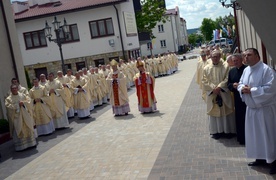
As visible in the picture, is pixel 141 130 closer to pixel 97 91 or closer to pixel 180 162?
pixel 180 162

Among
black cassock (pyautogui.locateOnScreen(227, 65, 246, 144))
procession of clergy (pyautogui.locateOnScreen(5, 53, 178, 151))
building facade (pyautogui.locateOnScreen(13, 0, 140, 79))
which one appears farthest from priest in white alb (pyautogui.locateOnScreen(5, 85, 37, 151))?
building facade (pyautogui.locateOnScreen(13, 0, 140, 79))

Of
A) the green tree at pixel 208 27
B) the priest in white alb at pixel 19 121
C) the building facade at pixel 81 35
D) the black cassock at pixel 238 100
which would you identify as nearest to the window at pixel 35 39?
the building facade at pixel 81 35

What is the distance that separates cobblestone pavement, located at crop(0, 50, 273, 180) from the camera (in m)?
6.14

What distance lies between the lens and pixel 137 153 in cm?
757

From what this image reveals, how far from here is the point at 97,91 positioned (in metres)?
16.0

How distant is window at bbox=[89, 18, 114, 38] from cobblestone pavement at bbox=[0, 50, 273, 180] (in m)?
17.0

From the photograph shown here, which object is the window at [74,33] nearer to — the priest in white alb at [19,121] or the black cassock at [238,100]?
the priest in white alb at [19,121]

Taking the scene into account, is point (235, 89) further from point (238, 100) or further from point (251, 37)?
point (251, 37)

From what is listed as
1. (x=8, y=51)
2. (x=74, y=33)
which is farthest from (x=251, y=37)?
(x=74, y=33)

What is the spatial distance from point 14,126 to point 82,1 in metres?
21.6

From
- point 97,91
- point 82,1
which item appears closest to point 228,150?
point 97,91

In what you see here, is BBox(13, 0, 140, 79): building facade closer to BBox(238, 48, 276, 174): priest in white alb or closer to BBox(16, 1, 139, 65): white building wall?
BBox(16, 1, 139, 65): white building wall

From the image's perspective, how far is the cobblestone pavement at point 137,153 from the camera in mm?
6145

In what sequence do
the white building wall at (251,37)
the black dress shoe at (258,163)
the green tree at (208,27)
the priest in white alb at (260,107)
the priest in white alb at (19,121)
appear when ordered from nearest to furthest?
1. the priest in white alb at (260,107)
2. the black dress shoe at (258,163)
3. the white building wall at (251,37)
4. the priest in white alb at (19,121)
5. the green tree at (208,27)
